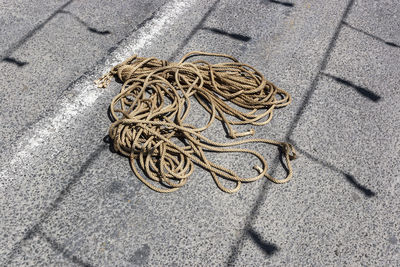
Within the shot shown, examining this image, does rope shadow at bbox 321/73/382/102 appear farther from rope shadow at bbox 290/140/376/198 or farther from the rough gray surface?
rope shadow at bbox 290/140/376/198

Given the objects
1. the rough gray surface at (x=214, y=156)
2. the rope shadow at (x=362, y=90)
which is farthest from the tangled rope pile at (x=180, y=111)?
the rope shadow at (x=362, y=90)

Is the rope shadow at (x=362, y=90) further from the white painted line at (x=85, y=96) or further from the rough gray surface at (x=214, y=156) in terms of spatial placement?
the white painted line at (x=85, y=96)

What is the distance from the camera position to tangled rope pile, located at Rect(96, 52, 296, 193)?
224cm

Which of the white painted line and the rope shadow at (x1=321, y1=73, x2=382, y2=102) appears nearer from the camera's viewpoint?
the white painted line

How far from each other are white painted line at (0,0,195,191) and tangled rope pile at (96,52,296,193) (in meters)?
0.12

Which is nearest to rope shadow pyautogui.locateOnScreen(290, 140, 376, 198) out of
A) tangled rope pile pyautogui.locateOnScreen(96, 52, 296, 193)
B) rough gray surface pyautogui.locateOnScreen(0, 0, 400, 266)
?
rough gray surface pyautogui.locateOnScreen(0, 0, 400, 266)

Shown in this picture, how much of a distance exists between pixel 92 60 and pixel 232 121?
1180 mm

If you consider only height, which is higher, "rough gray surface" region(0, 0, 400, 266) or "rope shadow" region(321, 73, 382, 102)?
"rope shadow" region(321, 73, 382, 102)

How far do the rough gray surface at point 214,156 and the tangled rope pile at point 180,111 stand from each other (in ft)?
0.24

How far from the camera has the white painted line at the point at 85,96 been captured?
2.26 m

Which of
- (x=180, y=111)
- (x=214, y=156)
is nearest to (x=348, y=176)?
(x=214, y=156)

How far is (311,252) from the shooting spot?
1987 millimetres

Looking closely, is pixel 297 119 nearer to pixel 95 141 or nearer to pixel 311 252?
pixel 311 252

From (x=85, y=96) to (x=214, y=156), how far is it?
3.28 feet
